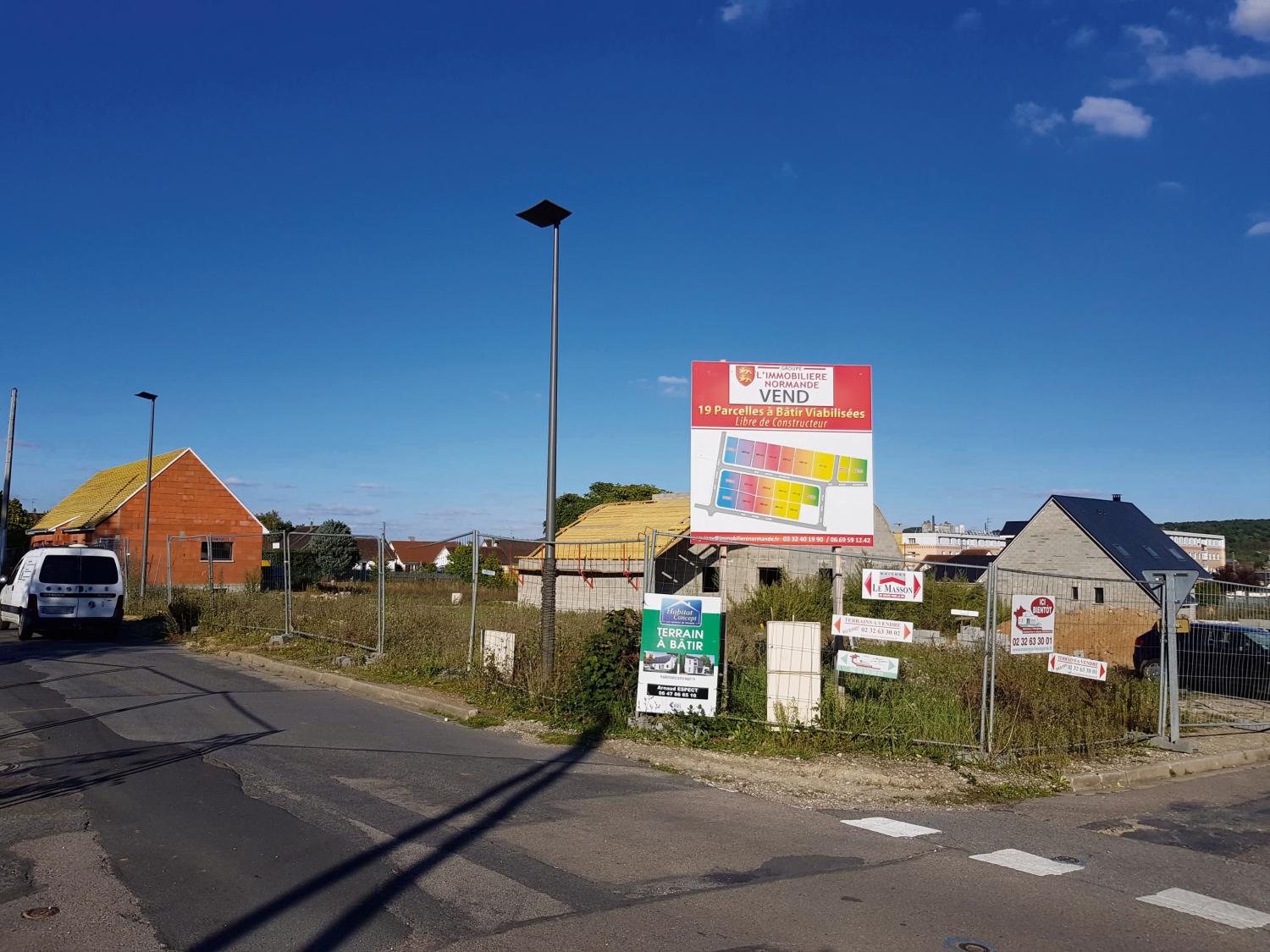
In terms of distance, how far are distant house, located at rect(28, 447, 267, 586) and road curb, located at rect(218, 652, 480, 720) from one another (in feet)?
76.1

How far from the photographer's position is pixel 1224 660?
13844mm

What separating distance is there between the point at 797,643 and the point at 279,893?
257 inches

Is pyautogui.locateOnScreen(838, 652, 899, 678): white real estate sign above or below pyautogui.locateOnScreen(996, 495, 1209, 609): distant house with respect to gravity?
below

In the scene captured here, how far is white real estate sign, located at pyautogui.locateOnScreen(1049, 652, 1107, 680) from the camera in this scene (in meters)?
11.2

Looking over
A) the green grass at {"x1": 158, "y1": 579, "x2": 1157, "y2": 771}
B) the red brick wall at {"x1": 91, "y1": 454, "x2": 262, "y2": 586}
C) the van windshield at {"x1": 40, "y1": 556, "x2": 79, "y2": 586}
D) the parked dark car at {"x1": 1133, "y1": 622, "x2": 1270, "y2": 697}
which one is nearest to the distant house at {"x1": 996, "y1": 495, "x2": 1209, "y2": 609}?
the parked dark car at {"x1": 1133, "y1": 622, "x2": 1270, "y2": 697}

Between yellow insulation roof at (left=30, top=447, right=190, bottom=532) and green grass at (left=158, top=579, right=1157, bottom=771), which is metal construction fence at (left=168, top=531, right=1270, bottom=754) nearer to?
green grass at (left=158, top=579, right=1157, bottom=771)

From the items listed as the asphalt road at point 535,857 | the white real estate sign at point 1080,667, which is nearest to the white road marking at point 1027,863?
the asphalt road at point 535,857

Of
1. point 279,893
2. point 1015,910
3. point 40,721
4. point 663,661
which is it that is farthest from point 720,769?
point 40,721

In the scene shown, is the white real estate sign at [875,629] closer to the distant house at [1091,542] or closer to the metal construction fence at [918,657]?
the metal construction fence at [918,657]

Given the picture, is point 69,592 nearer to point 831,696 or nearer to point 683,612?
point 683,612

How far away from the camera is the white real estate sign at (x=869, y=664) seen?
1090 cm

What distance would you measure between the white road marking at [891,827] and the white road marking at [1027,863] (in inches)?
26.8

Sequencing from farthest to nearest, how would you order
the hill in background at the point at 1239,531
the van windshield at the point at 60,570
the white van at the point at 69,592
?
1. the hill in background at the point at 1239,531
2. the van windshield at the point at 60,570
3. the white van at the point at 69,592

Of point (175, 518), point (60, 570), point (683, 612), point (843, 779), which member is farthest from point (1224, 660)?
point (175, 518)
